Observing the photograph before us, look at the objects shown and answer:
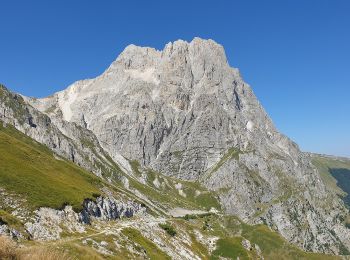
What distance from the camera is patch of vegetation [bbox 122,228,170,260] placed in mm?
113675

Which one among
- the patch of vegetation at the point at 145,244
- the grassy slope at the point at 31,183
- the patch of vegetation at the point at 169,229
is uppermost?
the grassy slope at the point at 31,183

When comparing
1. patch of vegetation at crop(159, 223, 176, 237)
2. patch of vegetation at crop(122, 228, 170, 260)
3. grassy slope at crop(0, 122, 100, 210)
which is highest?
grassy slope at crop(0, 122, 100, 210)

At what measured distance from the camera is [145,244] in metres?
119

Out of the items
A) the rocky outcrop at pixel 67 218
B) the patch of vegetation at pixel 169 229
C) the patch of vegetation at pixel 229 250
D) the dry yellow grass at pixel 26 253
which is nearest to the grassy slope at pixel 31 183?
the rocky outcrop at pixel 67 218

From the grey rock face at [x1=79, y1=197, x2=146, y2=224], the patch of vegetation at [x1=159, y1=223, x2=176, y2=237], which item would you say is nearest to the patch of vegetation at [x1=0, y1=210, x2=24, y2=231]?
the grey rock face at [x1=79, y1=197, x2=146, y2=224]

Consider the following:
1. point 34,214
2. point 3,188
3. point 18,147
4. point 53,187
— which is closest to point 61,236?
point 34,214

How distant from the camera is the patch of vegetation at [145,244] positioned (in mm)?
113675

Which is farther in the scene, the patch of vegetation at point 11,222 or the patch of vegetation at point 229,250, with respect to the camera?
the patch of vegetation at point 229,250

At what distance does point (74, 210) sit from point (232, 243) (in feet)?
248

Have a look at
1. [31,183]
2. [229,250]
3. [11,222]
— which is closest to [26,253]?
[11,222]

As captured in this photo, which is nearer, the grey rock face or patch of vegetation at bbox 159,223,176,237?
the grey rock face

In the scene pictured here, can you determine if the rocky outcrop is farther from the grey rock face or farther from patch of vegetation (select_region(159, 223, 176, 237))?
patch of vegetation (select_region(159, 223, 176, 237))

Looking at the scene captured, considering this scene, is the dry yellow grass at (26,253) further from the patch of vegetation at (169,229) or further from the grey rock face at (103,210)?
the patch of vegetation at (169,229)

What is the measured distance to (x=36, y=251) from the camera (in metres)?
12.8
